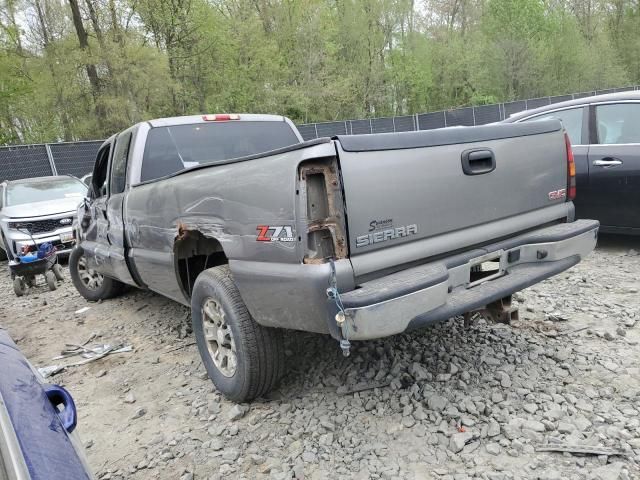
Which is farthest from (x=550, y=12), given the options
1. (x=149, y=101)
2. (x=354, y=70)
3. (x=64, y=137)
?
(x=64, y=137)

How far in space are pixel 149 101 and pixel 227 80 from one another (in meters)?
5.50

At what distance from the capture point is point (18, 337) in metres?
4.89

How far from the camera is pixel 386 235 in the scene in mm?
2289

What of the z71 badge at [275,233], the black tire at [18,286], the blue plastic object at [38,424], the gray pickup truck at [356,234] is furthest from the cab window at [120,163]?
the black tire at [18,286]

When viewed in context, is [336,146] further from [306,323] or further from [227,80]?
[227,80]

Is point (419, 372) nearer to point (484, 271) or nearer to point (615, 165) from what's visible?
point (484, 271)

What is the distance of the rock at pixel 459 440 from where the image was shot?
2.28 meters

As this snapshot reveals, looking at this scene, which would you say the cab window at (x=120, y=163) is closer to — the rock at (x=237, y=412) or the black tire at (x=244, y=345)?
the black tire at (x=244, y=345)

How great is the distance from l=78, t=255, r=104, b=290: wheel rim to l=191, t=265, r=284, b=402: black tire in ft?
11.3

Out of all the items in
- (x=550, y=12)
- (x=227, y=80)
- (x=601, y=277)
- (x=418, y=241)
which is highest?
(x=550, y=12)

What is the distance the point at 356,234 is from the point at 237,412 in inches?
54.0

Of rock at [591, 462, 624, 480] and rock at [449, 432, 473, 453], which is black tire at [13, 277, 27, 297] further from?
rock at [591, 462, 624, 480]

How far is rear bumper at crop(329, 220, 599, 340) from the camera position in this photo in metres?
2.05

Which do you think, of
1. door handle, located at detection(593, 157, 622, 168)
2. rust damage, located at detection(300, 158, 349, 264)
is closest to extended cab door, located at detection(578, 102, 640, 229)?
door handle, located at detection(593, 157, 622, 168)
